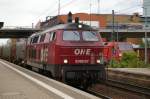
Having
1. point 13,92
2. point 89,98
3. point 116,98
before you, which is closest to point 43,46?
point 116,98

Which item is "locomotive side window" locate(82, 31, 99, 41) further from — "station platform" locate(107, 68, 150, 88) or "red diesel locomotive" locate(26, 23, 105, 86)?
"station platform" locate(107, 68, 150, 88)

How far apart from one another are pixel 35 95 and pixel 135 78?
39.8 feet

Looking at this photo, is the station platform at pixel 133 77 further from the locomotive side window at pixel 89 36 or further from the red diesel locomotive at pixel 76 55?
the locomotive side window at pixel 89 36

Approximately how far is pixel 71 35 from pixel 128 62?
747 inches

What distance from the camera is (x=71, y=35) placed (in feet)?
57.5

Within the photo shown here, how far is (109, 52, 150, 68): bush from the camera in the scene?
34.4m

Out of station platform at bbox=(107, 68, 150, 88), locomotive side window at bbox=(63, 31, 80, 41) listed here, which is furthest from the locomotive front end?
station platform at bbox=(107, 68, 150, 88)

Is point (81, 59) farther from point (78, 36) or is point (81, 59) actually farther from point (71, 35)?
point (71, 35)

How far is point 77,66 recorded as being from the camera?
17.0m

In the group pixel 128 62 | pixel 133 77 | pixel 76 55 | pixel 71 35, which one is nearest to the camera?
pixel 76 55

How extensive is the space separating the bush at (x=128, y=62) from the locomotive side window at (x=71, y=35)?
16.6m

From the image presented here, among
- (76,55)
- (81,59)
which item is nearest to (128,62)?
(81,59)

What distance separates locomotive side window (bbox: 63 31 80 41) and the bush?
54.3 feet

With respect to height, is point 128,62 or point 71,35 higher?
point 71,35
